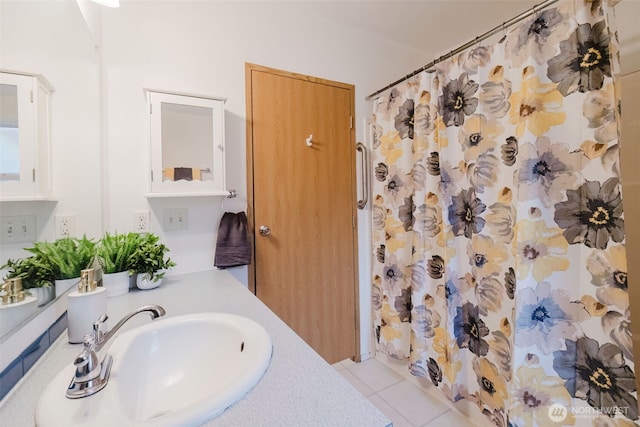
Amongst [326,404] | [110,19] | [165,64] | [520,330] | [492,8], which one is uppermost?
[492,8]

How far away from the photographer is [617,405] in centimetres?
94

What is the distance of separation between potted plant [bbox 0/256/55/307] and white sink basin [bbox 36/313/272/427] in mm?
252

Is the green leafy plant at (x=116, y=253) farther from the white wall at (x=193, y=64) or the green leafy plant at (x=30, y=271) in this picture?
the green leafy plant at (x=30, y=271)

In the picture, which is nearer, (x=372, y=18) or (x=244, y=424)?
(x=244, y=424)

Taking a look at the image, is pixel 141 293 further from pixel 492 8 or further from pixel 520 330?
pixel 492 8

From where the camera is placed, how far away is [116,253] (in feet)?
3.80

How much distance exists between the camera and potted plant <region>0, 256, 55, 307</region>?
2.16 feet

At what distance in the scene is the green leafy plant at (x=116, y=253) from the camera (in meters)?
1.13

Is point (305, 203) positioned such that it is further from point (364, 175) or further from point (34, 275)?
point (34, 275)

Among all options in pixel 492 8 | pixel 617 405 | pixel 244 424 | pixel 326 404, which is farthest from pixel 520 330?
pixel 492 8

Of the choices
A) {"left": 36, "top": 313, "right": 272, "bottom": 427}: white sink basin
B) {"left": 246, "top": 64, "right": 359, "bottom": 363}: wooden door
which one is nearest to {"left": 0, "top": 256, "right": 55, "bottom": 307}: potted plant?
{"left": 36, "top": 313, "right": 272, "bottom": 427}: white sink basin

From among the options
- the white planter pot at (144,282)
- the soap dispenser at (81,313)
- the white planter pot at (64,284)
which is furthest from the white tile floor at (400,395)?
the white planter pot at (64,284)

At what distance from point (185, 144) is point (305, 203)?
80 cm

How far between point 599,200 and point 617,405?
71 cm
